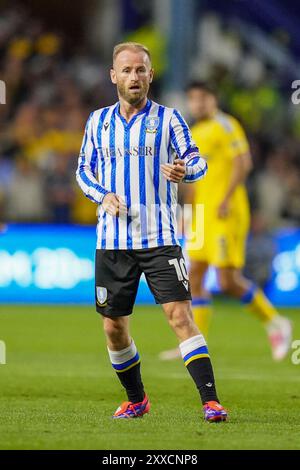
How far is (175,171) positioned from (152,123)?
38cm

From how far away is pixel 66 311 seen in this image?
47.1 feet

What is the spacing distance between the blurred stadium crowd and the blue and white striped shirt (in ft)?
29.5

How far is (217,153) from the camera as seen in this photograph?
10.4 m

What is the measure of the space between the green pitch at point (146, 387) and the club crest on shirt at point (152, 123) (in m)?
1.55

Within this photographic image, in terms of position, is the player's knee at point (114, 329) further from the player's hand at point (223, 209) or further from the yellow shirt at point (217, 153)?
the yellow shirt at point (217, 153)

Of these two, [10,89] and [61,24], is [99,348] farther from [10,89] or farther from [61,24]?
[61,24]

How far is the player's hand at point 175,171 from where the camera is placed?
6.16m

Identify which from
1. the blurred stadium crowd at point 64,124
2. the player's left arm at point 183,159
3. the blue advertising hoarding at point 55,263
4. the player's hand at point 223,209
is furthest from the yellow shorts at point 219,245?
the blurred stadium crowd at point 64,124

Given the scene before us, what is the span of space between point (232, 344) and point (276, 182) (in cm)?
647

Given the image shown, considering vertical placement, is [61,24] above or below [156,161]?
above

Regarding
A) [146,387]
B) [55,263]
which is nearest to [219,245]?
[146,387]

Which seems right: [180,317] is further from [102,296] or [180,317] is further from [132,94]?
[132,94]

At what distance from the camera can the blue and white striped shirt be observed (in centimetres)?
639
